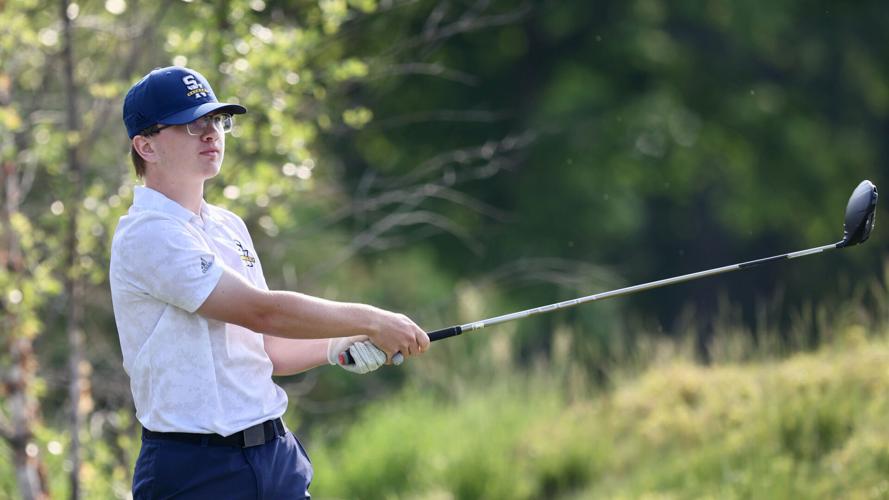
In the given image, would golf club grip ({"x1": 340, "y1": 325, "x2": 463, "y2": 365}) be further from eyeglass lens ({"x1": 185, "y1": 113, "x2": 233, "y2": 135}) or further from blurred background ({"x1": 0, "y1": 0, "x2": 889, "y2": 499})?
blurred background ({"x1": 0, "y1": 0, "x2": 889, "y2": 499})

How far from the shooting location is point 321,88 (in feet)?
20.0

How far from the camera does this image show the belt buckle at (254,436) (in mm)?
3293

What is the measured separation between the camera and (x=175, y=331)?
10.5ft

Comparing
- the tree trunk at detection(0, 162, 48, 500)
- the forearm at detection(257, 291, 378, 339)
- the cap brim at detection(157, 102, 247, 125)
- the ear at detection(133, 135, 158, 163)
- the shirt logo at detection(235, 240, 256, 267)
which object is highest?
the cap brim at detection(157, 102, 247, 125)

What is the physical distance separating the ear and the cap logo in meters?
0.16

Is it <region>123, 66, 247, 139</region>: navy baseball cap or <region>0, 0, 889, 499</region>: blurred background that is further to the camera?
<region>0, 0, 889, 499</region>: blurred background

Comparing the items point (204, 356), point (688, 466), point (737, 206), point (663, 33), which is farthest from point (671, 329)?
point (204, 356)

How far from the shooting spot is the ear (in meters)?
3.33

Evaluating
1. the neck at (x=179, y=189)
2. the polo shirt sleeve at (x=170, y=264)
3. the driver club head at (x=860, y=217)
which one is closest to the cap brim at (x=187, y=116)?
the neck at (x=179, y=189)

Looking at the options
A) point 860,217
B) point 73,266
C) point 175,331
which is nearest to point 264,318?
point 175,331

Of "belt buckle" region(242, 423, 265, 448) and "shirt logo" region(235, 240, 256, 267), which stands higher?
"shirt logo" region(235, 240, 256, 267)

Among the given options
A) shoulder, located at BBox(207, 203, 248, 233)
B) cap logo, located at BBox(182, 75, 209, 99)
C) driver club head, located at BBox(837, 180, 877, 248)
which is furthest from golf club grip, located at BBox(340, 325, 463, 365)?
driver club head, located at BBox(837, 180, 877, 248)

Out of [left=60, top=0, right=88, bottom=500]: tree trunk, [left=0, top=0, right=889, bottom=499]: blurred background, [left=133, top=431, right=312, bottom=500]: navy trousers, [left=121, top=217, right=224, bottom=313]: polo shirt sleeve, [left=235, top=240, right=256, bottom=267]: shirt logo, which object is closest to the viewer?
[left=121, top=217, right=224, bottom=313]: polo shirt sleeve

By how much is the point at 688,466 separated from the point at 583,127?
1030 cm
